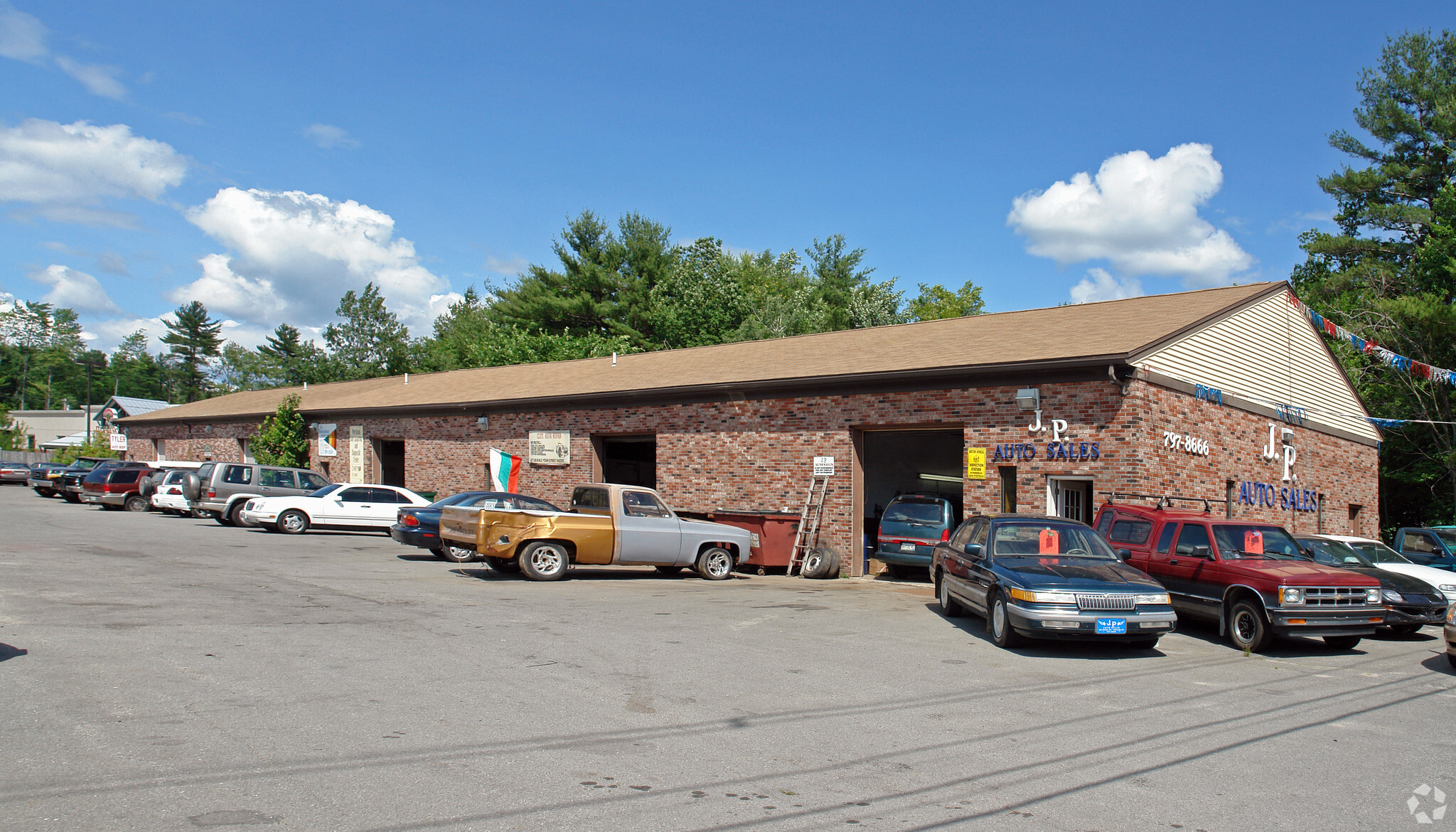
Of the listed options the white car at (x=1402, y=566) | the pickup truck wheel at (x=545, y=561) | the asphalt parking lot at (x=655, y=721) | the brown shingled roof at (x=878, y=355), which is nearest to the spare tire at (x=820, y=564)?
the brown shingled roof at (x=878, y=355)

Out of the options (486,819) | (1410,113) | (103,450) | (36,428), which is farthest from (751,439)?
(36,428)

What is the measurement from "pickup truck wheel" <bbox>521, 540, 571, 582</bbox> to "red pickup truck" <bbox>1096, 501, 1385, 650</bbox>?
8.60 meters

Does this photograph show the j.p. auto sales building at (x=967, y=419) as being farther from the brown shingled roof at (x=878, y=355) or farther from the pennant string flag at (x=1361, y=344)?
the pennant string flag at (x=1361, y=344)

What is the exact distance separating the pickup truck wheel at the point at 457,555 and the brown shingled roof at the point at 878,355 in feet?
22.7

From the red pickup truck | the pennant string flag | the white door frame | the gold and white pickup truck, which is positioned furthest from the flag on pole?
the pennant string flag

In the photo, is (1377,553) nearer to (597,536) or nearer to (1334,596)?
(1334,596)

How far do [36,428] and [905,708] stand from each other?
390 feet

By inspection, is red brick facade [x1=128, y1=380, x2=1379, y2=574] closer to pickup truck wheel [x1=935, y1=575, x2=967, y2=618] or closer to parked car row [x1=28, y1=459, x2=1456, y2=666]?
parked car row [x1=28, y1=459, x2=1456, y2=666]

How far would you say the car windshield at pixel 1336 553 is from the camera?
13.5 metres

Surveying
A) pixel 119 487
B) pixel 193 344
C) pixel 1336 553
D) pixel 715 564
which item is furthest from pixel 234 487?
pixel 193 344

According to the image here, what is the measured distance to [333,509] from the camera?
23953mm

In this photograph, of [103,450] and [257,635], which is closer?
[257,635]

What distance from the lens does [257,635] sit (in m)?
9.29

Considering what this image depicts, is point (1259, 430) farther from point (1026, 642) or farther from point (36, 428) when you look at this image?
point (36, 428)
